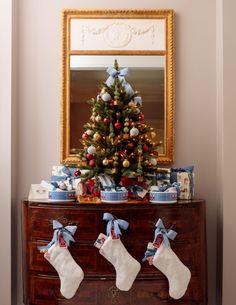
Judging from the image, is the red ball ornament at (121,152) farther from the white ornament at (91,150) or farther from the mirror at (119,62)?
the mirror at (119,62)

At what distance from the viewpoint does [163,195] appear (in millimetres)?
2537

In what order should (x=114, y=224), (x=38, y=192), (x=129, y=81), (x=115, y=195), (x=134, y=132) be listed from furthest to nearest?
(x=129, y=81), (x=38, y=192), (x=134, y=132), (x=115, y=195), (x=114, y=224)

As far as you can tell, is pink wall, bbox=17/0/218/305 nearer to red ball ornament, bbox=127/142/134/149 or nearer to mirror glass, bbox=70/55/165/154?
mirror glass, bbox=70/55/165/154

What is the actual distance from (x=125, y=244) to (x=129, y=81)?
49.9 inches

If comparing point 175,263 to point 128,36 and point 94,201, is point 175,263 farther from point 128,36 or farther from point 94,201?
point 128,36

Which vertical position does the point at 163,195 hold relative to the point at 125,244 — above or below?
above

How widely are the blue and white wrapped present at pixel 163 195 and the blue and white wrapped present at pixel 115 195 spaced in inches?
6.8

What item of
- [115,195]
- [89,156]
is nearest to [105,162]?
[89,156]

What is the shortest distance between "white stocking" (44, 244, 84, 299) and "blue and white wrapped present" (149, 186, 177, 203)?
626 millimetres

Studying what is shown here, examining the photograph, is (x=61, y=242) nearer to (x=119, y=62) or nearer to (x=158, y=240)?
(x=158, y=240)

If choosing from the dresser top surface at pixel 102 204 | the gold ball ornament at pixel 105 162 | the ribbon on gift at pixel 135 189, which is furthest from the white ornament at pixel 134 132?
the dresser top surface at pixel 102 204

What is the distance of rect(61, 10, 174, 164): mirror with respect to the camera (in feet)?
10.1

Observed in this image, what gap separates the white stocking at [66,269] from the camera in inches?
95.5

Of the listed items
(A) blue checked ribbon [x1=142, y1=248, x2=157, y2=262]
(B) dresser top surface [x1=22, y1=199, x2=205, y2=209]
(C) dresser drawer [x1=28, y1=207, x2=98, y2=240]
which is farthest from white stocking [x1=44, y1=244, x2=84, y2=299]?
(A) blue checked ribbon [x1=142, y1=248, x2=157, y2=262]
